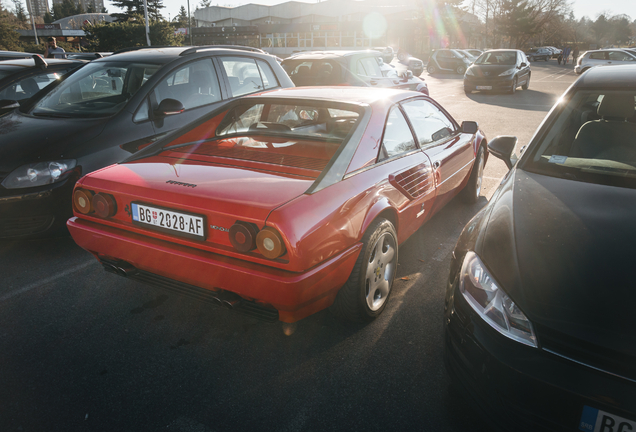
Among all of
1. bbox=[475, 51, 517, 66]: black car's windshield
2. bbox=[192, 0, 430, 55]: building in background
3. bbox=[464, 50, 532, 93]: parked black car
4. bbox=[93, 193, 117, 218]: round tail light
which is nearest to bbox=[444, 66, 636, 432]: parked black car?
bbox=[93, 193, 117, 218]: round tail light

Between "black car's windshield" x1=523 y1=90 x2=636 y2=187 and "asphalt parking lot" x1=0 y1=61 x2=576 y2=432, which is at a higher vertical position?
"black car's windshield" x1=523 y1=90 x2=636 y2=187

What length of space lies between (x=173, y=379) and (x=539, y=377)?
68.0 inches

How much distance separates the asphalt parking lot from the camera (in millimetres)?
2051

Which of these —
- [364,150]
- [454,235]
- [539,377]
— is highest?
[364,150]

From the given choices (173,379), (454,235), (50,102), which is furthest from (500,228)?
(50,102)

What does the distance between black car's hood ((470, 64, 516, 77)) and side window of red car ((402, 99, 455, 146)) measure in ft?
43.8

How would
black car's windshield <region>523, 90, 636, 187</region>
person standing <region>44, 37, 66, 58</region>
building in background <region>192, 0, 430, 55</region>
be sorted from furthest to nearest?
1. building in background <region>192, 0, 430, 55</region>
2. person standing <region>44, 37, 66, 58</region>
3. black car's windshield <region>523, 90, 636, 187</region>

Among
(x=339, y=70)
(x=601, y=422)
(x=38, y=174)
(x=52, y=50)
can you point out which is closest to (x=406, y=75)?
(x=339, y=70)

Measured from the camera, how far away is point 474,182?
486 centimetres

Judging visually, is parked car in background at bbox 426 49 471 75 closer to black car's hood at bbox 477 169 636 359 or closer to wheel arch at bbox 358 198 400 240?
wheel arch at bbox 358 198 400 240

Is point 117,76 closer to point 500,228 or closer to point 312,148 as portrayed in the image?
point 312,148

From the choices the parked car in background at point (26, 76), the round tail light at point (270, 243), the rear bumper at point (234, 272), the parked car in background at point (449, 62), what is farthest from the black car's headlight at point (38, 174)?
the parked car in background at point (449, 62)

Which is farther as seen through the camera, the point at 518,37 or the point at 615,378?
the point at 518,37

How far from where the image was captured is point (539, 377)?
1.56 m
